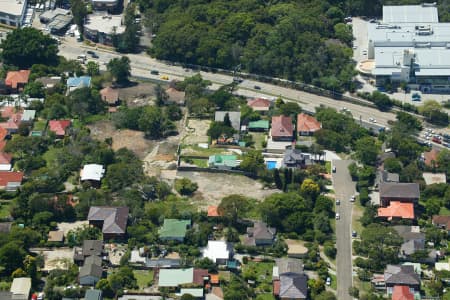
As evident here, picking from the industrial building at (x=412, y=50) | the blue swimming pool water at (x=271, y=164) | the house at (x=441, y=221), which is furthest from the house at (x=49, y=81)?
the house at (x=441, y=221)

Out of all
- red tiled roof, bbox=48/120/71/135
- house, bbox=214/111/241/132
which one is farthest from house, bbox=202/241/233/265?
red tiled roof, bbox=48/120/71/135

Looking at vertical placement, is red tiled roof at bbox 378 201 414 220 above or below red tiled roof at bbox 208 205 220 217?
above

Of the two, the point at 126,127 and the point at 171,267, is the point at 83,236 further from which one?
the point at 126,127

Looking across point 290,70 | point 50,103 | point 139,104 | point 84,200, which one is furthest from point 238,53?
point 84,200

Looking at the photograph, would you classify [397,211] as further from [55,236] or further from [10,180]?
[10,180]

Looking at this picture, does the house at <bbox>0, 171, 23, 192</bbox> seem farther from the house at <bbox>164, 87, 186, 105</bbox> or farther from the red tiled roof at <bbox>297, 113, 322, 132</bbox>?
the red tiled roof at <bbox>297, 113, 322, 132</bbox>

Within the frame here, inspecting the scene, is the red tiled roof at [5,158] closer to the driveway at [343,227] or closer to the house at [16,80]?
the house at [16,80]

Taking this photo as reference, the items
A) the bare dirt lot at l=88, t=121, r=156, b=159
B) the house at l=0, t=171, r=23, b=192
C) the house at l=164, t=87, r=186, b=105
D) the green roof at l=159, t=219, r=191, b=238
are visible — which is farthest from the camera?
the house at l=164, t=87, r=186, b=105
